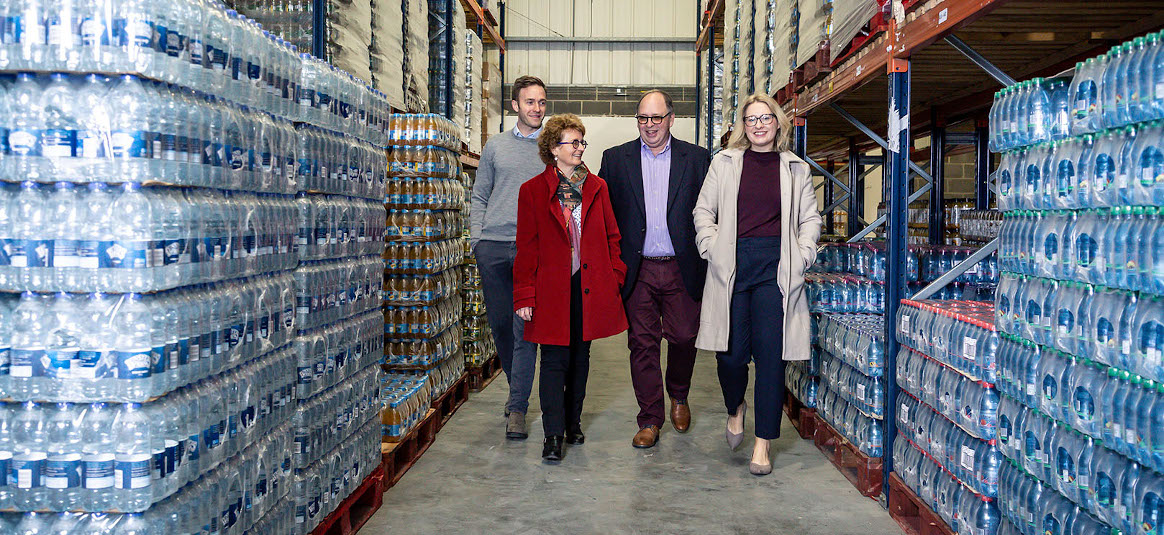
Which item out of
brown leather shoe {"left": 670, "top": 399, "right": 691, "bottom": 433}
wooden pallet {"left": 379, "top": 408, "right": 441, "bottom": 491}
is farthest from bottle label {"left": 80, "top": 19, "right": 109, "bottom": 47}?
brown leather shoe {"left": 670, "top": 399, "right": 691, "bottom": 433}

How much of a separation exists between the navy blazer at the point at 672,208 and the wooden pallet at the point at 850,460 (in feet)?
3.69

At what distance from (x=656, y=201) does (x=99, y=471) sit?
3632 mm

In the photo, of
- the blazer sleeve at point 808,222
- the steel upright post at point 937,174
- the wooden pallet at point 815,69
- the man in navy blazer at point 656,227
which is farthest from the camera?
the steel upright post at point 937,174

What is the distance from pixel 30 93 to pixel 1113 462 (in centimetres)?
308

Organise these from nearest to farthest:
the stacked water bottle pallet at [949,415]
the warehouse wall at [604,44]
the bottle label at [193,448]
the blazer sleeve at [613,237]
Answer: the bottle label at [193,448]
the stacked water bottle pallet at [949,415]
the blazer sleeve at [613,237]
the warehouse wall at [604,44]

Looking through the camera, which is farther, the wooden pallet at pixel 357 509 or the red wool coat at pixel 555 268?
the red wool coat at pixel 555 268

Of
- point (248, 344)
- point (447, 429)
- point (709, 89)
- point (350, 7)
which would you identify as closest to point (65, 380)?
point (248, 344)

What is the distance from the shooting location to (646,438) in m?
5.79

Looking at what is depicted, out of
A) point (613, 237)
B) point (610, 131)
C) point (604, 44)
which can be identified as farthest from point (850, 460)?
point (604, 44)

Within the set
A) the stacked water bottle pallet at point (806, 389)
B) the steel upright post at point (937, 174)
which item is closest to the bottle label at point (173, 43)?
the stacked water bottle pallet at point (806, 389)

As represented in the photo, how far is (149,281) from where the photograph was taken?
2512 millimetres

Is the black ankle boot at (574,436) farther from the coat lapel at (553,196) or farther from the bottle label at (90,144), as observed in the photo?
the bottle label at (90,144)

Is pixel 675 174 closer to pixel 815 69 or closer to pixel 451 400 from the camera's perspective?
pixel 815 69

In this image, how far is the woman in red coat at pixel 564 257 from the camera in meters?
5.13
